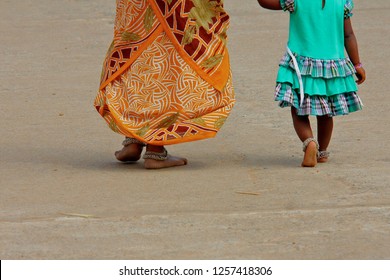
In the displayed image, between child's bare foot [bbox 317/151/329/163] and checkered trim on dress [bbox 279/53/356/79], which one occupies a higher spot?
checkered trim on dress [bbox 279/53/356/79]

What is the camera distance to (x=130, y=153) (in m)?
7.37

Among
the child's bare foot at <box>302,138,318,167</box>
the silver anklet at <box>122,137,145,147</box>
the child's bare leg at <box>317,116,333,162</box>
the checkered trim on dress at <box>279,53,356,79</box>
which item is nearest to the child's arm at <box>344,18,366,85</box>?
the checkered trim on dress at <box>279,53,356,79</box>

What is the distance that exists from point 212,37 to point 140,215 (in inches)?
60.7

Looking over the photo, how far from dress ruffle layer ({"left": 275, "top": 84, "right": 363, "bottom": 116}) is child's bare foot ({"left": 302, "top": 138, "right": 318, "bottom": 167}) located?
0.62 feet

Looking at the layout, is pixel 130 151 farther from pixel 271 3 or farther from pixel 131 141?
pixel 271 3

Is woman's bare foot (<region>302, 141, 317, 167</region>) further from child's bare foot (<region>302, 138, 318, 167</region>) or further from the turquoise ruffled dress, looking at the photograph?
the turquoise ruffled dress

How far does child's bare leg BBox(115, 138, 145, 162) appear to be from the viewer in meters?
7.36

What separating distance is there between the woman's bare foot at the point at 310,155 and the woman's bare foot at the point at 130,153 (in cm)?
106

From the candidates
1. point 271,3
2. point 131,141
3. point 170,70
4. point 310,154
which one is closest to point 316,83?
point 310,154

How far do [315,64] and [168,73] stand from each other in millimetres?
923

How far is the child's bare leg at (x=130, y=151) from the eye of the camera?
7.36 m

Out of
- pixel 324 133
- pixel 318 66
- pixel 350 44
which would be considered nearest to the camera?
pixel 318 66

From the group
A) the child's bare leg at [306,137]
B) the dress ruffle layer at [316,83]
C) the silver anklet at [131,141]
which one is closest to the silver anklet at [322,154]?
the child's bare leg at [306,137]

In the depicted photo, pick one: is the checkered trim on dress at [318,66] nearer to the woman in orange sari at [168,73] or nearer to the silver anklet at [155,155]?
the woman in orange sari at [168,73]
